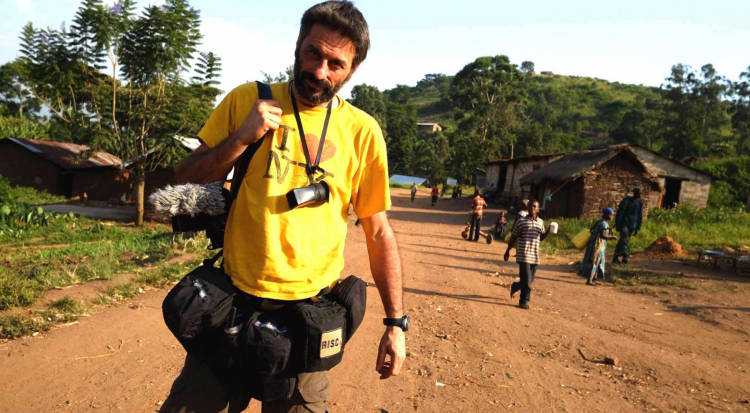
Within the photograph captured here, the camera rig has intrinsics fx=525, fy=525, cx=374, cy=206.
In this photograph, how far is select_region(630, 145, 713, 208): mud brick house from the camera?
2648cm

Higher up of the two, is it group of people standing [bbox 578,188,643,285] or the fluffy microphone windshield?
the fluffy microphone windshield

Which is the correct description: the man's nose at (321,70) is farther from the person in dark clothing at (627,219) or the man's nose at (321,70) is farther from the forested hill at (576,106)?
the forested hill at (576,106)

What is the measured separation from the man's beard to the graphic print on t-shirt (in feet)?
0.44

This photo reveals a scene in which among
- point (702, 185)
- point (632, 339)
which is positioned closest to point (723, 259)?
point (632, 339)

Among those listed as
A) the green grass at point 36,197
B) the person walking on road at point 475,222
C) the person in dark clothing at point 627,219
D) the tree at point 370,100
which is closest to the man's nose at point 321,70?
the person in dark clothing at point 627,219

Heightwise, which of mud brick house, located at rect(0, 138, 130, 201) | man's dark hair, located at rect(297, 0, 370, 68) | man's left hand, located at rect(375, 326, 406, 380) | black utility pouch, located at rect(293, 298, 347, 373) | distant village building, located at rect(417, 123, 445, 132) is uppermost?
distant village building, located at rect(417, 123, 445, 132)

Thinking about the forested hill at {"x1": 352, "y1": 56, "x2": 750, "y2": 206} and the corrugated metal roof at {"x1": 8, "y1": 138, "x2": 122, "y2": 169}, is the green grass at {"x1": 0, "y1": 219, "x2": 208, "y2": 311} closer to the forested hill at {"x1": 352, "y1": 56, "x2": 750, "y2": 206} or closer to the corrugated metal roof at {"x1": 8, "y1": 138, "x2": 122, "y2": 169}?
the corrugated metal roof at {"x1": 8, "y1": 138, "x2": 122, "y2": 169}

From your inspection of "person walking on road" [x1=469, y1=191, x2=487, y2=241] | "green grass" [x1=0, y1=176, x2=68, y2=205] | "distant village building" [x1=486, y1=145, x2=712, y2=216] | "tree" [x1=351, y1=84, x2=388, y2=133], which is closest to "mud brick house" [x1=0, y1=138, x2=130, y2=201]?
"green grass" [x1=0, y1=176, x2=68, y2=205]

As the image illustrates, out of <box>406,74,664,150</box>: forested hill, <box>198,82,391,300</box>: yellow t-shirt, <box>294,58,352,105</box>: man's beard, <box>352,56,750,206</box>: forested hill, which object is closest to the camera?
<box>198,82,391,300</box>: yellow t-shirt

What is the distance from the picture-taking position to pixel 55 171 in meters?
30.7

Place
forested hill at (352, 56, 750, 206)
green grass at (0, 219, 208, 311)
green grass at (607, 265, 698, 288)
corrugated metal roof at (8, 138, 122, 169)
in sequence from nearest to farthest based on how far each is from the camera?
green grass at (0, 219, 208, 311), green grass at (607, 265, 698, 288), corrugated metal roof at (8, 138, 122, 169), forested hill at (352, 56, 750, 206)

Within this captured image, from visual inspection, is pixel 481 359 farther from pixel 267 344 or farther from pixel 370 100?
pixel 370 100

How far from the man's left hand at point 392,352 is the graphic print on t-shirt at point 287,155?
740 mm

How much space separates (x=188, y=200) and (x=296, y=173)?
16.0 inches
